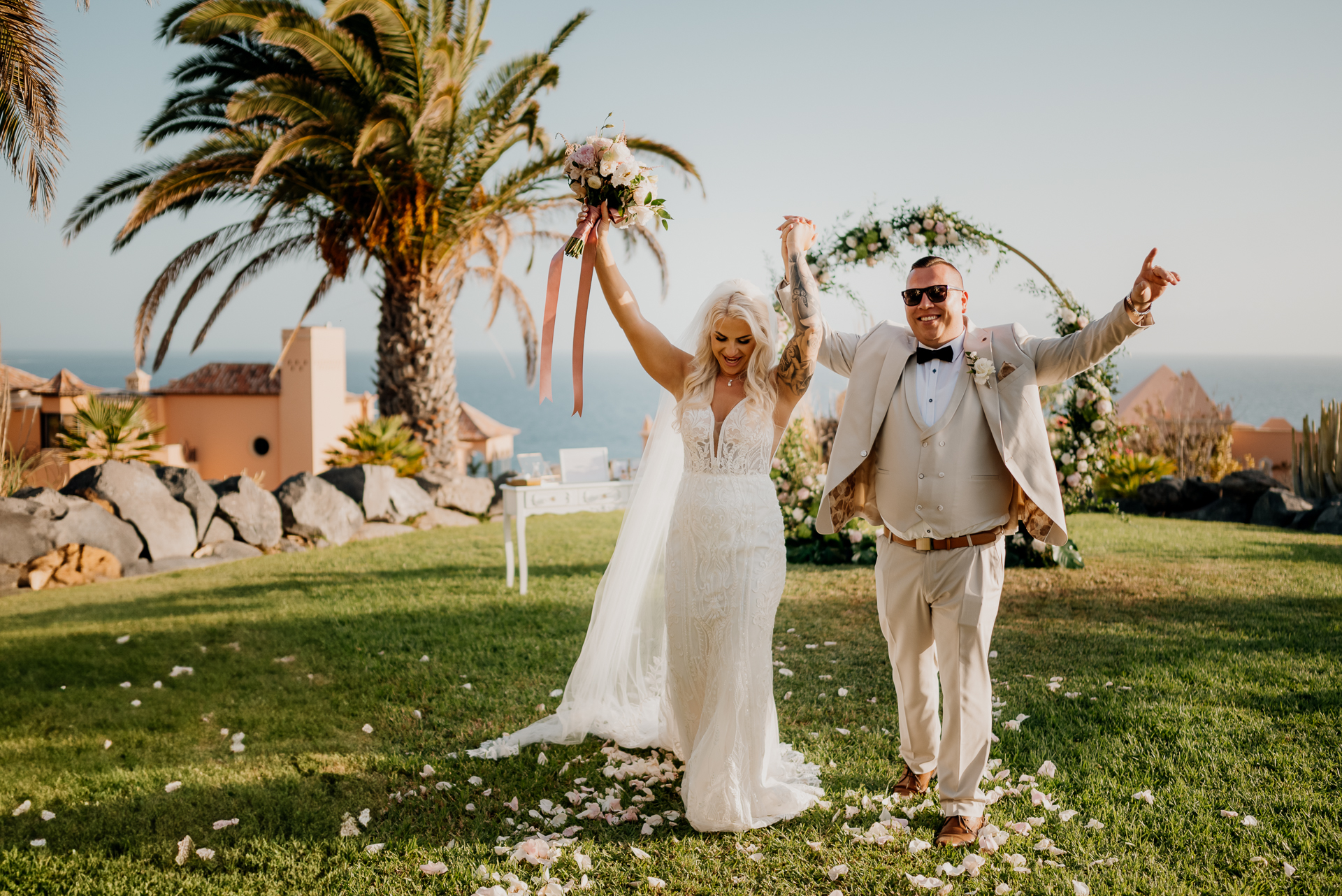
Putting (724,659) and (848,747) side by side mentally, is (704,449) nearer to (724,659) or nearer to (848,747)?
(724,659)

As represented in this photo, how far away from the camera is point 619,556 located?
4.78 metres

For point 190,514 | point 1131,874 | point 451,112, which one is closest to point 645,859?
point 1131,874

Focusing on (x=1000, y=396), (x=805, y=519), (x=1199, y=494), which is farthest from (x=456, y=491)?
(x=1199, y=494)

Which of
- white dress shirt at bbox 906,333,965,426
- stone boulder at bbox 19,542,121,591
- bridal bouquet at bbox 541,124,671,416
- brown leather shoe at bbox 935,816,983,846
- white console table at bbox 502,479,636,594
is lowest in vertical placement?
brown leather shoe at bbox 935,816,983,846

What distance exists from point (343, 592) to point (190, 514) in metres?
3.79

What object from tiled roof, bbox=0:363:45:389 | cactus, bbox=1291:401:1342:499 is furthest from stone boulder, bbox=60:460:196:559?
cactus, bbox=1291:401:1342:499

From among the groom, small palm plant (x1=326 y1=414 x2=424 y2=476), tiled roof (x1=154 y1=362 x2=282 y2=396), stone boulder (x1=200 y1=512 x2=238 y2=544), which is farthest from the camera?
tiled roof (x1=154 y1=362 x2=282 y2=396)

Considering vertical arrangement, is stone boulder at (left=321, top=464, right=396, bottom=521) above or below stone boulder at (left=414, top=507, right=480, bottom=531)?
above

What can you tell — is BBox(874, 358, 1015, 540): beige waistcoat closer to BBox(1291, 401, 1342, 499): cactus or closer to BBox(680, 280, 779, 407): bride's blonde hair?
BBox(680, 280, 779, 407): bride's blonde hair

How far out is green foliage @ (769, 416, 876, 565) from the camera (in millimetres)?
9945

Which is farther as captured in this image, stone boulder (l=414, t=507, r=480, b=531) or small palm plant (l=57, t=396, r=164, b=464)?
stone boulder (l=414, t=507, r=480, b=531)

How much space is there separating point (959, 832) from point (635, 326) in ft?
8.77

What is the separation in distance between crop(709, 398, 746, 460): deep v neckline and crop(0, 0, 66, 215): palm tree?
6070 mm

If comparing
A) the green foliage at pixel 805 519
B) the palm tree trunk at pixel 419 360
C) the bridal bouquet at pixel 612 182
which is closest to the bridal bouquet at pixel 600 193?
the bridal bouquet at pixel 612 182
